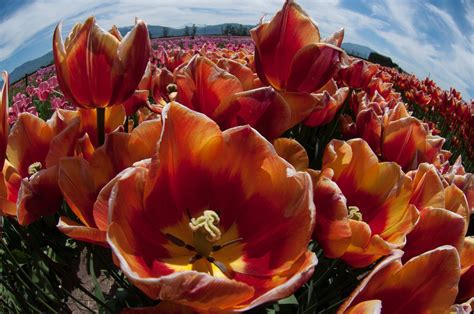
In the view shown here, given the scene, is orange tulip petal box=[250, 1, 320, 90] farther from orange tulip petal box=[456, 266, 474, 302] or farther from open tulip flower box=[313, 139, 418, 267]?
orange tulip petal box=[456, 266, 474, 302]

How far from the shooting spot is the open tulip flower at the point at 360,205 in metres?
0.76

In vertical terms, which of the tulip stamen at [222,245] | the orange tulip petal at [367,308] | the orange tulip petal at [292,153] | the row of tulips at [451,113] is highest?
the orange tulip petal at [292,153]

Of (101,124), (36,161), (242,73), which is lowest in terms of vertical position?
(36,161)

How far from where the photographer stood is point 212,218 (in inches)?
30.3

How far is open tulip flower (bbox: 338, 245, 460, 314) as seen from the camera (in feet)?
2.25

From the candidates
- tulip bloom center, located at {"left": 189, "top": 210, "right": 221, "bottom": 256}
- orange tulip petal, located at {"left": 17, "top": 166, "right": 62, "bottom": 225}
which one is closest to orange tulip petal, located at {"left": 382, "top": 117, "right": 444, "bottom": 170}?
tulip bloom center, located at {"left": 189, "top": 210, "right": 221, "bottom": 256}

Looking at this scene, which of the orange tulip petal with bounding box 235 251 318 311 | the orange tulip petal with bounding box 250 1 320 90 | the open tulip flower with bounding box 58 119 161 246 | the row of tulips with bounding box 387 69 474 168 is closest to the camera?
the orange tulip petal with bounding box 235 251 318 311

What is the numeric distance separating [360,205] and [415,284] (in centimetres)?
31

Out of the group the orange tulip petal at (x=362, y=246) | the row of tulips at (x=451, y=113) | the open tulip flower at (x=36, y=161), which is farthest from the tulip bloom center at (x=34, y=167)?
the row of tulips at (x=451, y=113)

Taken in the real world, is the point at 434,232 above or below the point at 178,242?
above

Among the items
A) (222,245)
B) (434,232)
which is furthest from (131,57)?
(434,232)

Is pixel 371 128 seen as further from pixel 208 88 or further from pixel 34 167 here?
pixel 34 167

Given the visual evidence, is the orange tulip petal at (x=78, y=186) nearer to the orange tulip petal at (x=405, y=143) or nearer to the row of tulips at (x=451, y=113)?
the orange tulip petal at (x=405, y=143)

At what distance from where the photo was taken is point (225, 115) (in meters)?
0.86
